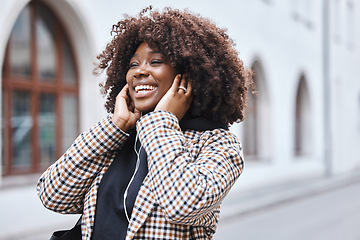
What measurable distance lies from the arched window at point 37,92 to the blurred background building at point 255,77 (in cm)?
2

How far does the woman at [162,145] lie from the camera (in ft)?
5.02

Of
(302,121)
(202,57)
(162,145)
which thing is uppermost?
(202,57)

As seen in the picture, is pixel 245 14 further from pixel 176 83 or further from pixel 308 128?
pixel 176 83

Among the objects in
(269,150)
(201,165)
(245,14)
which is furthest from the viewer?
(269,150)

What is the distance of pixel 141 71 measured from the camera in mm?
1742

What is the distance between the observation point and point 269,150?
49.1 ft

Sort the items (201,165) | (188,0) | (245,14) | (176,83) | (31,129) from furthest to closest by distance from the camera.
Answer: (245,14) → (188,0) → (31,129) → (176,83) → (201,165)

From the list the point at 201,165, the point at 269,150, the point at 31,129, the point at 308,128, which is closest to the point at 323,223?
the point at 31,129

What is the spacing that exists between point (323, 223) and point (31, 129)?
4.86 metres

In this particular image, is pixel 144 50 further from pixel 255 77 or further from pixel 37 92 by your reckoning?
pixel 255 77

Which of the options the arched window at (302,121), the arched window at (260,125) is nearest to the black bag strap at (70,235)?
the arched window at (260,125)

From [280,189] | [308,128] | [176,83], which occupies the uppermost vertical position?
[176,83]

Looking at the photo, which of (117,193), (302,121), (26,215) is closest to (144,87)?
(117,193)

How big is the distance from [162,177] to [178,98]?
31 centimetres
